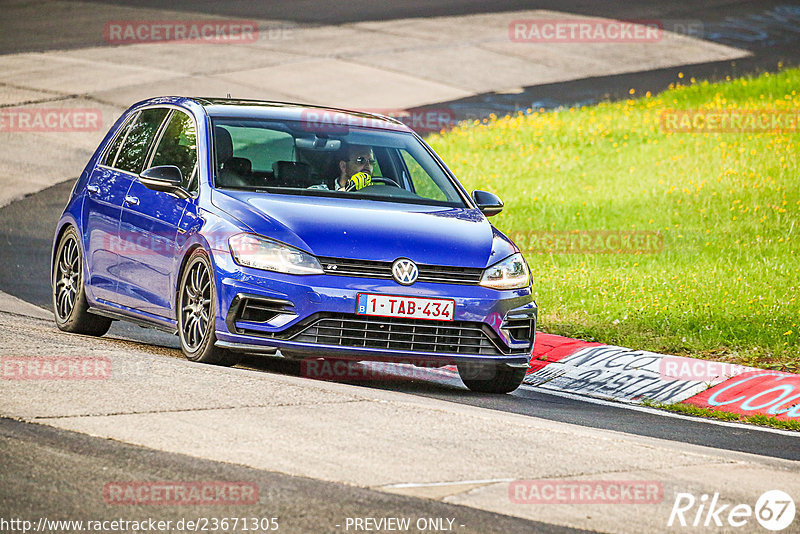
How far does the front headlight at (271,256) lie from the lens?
807cm

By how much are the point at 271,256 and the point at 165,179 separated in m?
1.20

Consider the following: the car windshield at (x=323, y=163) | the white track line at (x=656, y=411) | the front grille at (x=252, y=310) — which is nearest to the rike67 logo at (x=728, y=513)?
Result: the white track line at (x=656, y=411)

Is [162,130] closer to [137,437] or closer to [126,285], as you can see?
[126,285]

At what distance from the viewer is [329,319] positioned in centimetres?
809

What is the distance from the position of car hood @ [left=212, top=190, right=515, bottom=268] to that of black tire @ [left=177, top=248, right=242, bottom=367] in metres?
0.41

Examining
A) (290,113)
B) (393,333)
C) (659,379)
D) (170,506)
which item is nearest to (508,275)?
(393,333)

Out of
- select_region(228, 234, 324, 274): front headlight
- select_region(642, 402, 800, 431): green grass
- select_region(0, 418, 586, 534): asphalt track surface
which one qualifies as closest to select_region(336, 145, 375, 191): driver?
select_region(228, 234, 324, 274): front headlight

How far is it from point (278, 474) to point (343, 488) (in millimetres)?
321

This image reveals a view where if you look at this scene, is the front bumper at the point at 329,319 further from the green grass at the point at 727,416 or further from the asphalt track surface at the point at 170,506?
the asphalt track surface at the point at 170,506

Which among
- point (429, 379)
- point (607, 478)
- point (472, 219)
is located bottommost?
point (429, 379)

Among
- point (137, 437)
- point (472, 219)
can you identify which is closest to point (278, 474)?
point (137, 437)

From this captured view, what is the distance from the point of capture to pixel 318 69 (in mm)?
28828

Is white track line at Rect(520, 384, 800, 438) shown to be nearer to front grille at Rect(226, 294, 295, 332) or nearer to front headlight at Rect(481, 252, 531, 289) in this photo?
front headlight at Rect(481, 252, 531, 289)

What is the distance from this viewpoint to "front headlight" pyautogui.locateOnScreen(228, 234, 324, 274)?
8070 mm
